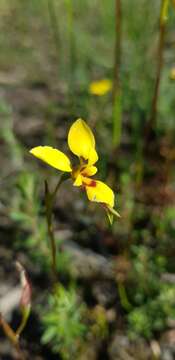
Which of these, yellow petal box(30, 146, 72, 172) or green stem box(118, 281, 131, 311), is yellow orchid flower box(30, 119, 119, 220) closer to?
yellow petal box(30, 146, 72, 172)

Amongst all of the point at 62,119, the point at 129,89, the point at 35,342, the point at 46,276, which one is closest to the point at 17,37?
the point at 62,119

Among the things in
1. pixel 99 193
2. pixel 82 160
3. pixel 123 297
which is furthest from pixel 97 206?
pixel 99 193

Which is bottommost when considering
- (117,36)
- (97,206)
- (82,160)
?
(97,206)

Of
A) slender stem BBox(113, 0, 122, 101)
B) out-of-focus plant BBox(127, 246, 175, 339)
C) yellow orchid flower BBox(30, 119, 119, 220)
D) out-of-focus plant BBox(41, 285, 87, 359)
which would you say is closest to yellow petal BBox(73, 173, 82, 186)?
yellow orchid flower BBox(30, 119, 119, 220)

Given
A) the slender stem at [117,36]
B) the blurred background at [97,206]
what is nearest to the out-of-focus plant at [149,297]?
the blurred background at [97,206]

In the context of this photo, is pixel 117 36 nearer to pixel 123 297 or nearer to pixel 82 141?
pixel 82 141

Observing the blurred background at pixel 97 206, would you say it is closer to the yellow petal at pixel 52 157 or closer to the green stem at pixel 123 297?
the green stem at pixel 123 297

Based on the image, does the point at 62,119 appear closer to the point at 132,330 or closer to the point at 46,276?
the point at 46,276
